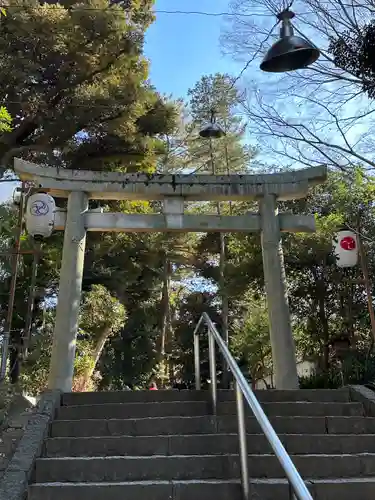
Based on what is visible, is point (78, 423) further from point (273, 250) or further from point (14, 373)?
point (14, 373)

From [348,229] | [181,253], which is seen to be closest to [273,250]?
[348,229]

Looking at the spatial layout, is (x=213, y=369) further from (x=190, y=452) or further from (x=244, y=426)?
(x=244, y=426)

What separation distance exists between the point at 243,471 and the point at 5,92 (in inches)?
363

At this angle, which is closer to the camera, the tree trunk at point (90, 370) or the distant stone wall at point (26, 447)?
the distant stone wall at point (26, 447)

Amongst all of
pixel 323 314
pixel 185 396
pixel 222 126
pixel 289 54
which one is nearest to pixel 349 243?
pixel 323 314

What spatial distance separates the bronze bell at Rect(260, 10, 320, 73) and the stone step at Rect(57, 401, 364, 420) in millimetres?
3187

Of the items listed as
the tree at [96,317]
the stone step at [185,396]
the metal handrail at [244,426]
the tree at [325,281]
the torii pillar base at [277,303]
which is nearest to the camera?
the metal handrail at [244,426]

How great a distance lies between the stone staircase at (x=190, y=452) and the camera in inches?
112

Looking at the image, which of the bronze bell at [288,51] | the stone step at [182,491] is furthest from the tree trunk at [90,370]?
the bronze bell at [288,51]

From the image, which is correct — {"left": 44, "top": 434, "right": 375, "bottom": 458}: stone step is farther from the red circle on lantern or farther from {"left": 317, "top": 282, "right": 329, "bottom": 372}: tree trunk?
{"left": 317, "top": 282, "right": 329, "bottom": 372}: tree trunk

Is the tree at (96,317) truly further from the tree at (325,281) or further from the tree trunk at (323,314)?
the tree trunk at (323,314)

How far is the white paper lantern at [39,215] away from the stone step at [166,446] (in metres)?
3.75

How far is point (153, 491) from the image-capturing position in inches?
111

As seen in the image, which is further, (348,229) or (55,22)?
(55,22)
